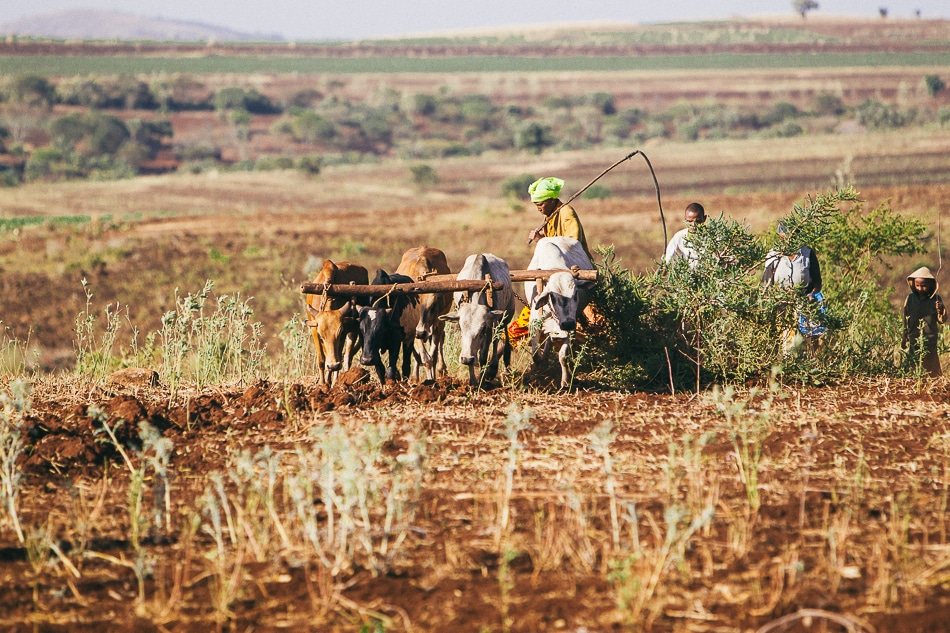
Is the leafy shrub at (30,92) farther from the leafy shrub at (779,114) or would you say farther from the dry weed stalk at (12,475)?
the dry weed stalk at (12,475)

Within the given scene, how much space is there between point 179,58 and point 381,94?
1210 inches

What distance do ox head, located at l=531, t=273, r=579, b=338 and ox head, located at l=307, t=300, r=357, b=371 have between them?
1.60 meters

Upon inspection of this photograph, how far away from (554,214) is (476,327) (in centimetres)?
201

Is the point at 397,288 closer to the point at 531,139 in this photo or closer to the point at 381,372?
the point at 381,372

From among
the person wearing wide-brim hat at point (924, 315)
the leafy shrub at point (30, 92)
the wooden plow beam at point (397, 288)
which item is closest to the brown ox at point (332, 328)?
the wooden plow beam at point (397, 288)

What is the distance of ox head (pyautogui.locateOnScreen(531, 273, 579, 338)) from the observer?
342 inches

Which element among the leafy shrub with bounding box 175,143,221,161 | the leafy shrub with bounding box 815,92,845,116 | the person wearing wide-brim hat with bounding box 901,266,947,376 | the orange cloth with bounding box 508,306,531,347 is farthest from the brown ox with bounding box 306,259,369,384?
the leafy shrub with bounding box 815,92,845,116

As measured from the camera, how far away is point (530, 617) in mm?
4520

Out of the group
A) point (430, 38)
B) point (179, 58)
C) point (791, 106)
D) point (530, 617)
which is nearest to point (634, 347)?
point (530, 617)

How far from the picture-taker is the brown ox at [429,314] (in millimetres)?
9516

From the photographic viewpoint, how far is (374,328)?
906 cm

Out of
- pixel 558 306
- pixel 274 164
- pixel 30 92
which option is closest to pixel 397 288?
pixel 558 306

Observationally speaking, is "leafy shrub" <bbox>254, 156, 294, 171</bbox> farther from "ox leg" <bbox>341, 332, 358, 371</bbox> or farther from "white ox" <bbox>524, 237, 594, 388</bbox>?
"white ox" <bbox>524, 237, 594, 388</bbox>

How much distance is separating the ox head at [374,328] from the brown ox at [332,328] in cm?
14
